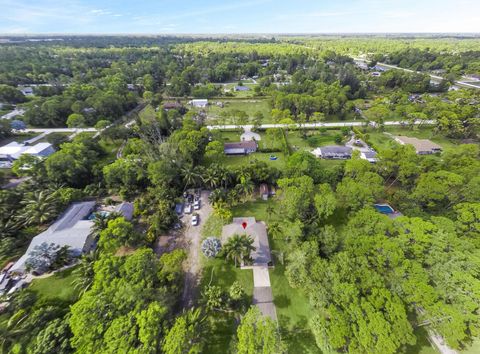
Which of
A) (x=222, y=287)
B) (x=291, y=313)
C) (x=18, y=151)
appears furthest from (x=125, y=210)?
(x=18, y=151)

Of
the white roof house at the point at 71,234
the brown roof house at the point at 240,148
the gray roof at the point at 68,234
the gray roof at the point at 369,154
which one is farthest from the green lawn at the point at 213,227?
the gray roof at the point at 369,154

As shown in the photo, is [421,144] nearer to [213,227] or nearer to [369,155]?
[369,155]

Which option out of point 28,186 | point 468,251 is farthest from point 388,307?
point 28,186

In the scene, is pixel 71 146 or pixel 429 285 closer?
pixel 429 285

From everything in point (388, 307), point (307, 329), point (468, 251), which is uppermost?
point (468, 251)

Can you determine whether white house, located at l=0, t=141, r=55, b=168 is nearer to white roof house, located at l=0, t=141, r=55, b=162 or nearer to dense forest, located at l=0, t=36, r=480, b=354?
white roof house, located at l=0, t=141, r=55, b=162

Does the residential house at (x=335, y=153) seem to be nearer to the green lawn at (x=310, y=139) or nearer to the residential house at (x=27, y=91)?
the green lawn at (x=310, y=139)

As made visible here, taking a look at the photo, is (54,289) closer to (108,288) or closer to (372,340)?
(108,288)
